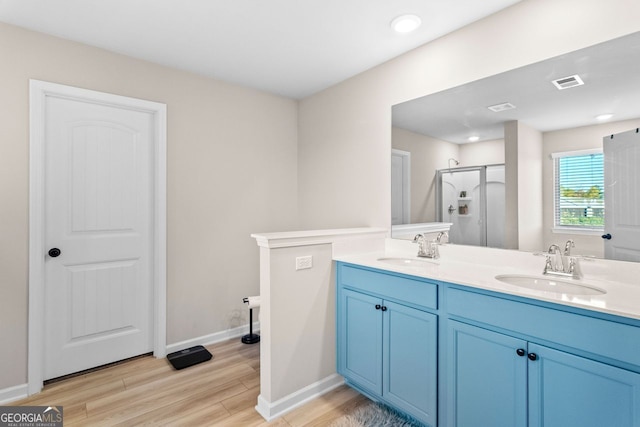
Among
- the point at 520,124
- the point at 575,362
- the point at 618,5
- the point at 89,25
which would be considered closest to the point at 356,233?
the point at 520,124

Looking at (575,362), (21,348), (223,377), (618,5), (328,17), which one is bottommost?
(223,377)

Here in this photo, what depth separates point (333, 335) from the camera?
228 cm

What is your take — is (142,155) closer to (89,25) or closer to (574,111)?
(89,25)

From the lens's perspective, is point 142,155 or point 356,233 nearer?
point 356,233

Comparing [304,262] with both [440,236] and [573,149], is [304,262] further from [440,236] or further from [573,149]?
[573,149]

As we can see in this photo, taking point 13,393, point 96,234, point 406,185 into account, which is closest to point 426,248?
point 406,185

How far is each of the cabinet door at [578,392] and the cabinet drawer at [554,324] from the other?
0.06 m

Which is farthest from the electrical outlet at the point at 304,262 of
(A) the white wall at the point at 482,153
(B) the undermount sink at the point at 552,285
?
(A) the white wall at the point at 482,153

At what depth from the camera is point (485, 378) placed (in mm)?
1470

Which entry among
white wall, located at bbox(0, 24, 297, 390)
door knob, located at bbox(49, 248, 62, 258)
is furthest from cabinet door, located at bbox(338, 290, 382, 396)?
door knob, located at bbox(49, 248, 62, 258)

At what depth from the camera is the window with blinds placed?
1.62 metres

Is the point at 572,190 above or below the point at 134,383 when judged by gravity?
above

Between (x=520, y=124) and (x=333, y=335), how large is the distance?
1829 mm

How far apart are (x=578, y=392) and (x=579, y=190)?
3.32 feet
